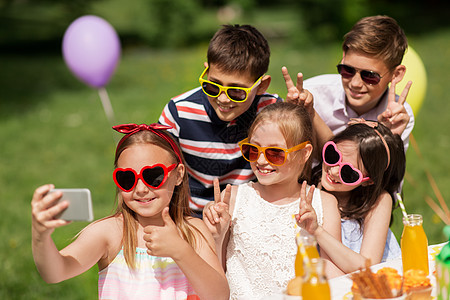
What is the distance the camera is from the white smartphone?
183 cm

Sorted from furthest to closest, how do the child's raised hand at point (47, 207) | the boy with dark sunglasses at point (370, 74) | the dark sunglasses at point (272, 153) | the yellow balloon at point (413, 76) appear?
the yellow balloon at point (413, 76), the boy with dark sunglasses at point (370, 74), the dark sunglasses at point (272, 153), the child's raised hand at point (47, 207)

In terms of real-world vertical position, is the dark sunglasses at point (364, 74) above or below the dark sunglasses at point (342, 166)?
above

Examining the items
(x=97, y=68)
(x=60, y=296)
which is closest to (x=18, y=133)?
(x=97, y=68)

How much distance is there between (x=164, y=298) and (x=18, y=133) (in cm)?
627

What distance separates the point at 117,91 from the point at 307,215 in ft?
27.2

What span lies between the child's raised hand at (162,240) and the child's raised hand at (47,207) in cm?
37

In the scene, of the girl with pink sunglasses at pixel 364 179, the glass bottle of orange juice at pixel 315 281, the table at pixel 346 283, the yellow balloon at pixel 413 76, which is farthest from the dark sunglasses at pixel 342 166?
the yellow balloon at pixel 413 76

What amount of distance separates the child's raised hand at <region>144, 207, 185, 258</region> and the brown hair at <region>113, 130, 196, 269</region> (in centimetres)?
28

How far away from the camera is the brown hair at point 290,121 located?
8.70ft

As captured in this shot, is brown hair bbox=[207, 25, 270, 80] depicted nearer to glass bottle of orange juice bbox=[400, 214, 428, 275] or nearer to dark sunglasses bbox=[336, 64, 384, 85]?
dark sunglasses bbox=[336, 64, 384, 85]

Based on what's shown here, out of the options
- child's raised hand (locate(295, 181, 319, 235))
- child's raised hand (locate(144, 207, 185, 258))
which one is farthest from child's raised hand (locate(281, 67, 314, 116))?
child's raised hand (locate(144, 207, 185, 258))

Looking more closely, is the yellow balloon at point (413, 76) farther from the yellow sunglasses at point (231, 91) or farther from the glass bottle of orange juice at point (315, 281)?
the glass bottle of orange juice at point (315, 281)

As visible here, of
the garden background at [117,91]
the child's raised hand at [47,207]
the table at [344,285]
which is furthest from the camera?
the garden background at [117,91]

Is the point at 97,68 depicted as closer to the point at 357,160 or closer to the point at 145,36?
the point at 357,160
